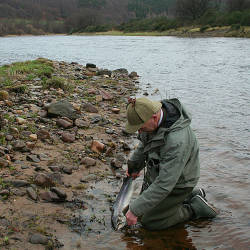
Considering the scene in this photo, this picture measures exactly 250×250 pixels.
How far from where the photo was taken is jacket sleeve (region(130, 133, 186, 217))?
3.32 metres

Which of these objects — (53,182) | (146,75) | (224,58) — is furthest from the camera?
(224,58)

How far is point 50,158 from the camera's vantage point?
5398 mm

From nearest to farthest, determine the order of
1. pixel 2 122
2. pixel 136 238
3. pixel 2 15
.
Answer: pixel 136 238, pixel 2 122, pixel 2 15

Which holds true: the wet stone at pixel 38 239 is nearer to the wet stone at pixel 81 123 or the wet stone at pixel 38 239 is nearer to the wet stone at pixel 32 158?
the wet stone at pixel 32 158

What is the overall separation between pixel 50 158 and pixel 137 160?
6.02 feet

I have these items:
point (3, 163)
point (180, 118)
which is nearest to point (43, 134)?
point (3, 163)

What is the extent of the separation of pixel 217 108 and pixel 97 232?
7.44 metres

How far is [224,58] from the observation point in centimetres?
2166

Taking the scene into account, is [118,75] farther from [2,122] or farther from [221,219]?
[221,219]

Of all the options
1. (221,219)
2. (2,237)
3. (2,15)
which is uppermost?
(2,15)

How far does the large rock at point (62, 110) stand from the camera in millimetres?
7164

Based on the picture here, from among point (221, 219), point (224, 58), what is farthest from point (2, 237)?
point (224, 58)

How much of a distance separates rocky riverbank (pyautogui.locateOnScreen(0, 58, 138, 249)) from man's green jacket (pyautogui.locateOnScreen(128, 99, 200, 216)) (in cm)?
100

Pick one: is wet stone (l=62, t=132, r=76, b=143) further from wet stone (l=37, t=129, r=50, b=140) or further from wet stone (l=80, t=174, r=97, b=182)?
wet stone (l=80, t=174, r=97, b=182)
